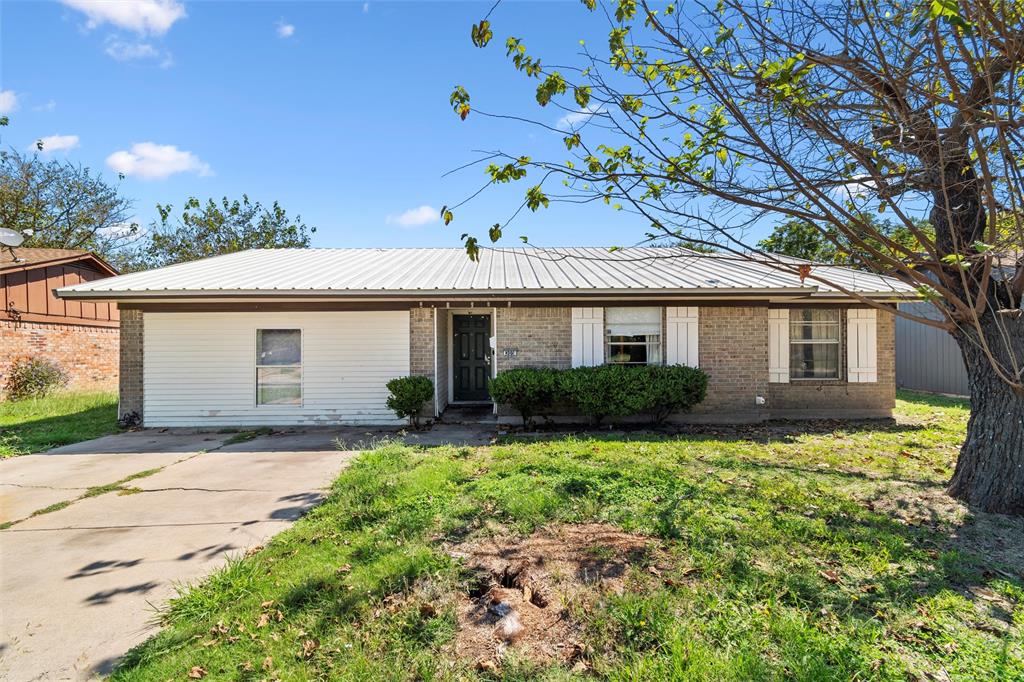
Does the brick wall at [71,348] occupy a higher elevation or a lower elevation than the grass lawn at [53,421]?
higher

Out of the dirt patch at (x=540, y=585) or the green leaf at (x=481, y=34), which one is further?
the green leaf at (x=481, y=34)

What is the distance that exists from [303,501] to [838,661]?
470 centimetres

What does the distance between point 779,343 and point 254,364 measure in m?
11.0

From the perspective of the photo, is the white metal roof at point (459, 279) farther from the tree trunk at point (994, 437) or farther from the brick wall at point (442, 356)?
the tree trunk at point (994, 437)

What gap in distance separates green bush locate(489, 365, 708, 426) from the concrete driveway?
10.4 feet

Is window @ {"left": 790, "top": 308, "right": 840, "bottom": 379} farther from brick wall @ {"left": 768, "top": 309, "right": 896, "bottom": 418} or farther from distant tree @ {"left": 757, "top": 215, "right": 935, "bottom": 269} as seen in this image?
distant tree @ {"left": 757, "top": 215, "right": 935, "bottom": 269}

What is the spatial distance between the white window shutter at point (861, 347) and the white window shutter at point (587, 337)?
5.36m

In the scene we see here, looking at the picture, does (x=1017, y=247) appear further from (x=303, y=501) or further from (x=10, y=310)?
(x=10, y=310)

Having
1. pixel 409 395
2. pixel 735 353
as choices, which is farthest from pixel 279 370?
pixel 735 353

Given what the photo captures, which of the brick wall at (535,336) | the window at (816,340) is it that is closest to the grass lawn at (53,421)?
the brick wall at (535,336)

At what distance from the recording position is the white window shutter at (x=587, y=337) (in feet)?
31.1

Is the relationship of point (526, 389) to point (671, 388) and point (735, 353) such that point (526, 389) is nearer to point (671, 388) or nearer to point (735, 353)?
point (671, 388)

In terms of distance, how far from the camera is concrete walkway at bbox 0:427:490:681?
A: 2.85m

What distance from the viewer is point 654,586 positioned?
3.07 meters
